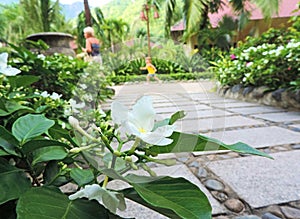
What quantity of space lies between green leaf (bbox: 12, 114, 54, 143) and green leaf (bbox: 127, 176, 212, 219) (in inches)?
7.1

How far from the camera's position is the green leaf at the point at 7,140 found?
1.22 feet

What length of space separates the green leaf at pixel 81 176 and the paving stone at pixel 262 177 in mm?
567

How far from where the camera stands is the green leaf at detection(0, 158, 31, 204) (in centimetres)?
32

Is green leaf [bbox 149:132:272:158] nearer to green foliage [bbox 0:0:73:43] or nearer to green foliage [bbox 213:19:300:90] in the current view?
green foliage [bbox 213:19:300:90]

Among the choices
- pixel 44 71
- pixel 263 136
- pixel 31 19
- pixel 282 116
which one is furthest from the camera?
pixel 31 19

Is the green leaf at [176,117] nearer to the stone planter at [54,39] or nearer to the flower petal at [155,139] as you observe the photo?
the flower petal at [155,139]

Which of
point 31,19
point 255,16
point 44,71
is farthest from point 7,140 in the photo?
point 31,19

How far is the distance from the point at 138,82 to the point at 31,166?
0.22 meters

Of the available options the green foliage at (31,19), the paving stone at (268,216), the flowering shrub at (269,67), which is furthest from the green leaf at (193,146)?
the green foliage at (31,19)

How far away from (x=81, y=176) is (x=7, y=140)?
12 centimetres

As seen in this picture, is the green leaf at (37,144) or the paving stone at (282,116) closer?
the green leaf at (37,144)

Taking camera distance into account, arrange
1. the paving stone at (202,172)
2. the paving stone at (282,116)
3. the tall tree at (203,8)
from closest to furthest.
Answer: the paving stone at (202,172) < the paving stone at (282,116) < the tall tree at (203,8)

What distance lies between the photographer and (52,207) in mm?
285

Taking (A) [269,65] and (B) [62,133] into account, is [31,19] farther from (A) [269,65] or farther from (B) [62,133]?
(B) [62,133]
